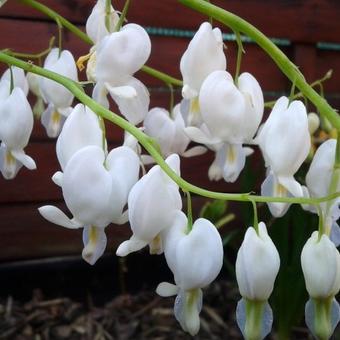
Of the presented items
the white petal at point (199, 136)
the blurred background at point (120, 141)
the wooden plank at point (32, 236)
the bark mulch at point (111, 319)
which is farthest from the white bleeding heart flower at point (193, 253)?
the wooden plank at point (32, 236)

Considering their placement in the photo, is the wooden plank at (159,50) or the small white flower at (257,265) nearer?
the small white flower at (257,265)

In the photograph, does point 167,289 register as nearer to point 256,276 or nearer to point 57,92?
point 256,276

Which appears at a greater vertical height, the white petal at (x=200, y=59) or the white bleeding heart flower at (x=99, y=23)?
the white bleeding heart flower at (x=99, y=23)

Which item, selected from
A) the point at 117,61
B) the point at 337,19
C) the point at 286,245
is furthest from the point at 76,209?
the point at 337,19

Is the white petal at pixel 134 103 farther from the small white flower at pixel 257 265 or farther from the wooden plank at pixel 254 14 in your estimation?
the wooden plank at pixel 254 14

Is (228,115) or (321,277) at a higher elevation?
(228,115)

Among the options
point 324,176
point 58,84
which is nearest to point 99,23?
point 58,84

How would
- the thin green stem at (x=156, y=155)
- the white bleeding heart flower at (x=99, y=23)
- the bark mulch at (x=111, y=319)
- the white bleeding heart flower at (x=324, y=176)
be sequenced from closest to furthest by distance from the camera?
the thin green stem at (x=156, y=155)
the white bleeding heart flower at (x=324, y=176)
the white bleeding heart flower at (x=99, y=23)
the bark mulch at (x=111, y=319)

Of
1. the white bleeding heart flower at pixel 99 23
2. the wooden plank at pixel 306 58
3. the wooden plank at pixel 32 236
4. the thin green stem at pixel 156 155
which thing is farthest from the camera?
the wooden plank at pixel 306 58

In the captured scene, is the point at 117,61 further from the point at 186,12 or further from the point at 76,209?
the point at 186,12

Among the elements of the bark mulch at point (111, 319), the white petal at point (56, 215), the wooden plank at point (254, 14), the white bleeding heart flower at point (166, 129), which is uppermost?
the wooden plank at point (254, 14)
